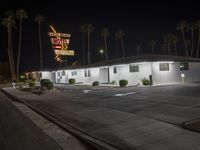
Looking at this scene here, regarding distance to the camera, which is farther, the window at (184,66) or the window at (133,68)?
the window at (184,66)

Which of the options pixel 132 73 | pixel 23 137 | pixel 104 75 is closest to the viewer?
pixel 23 137

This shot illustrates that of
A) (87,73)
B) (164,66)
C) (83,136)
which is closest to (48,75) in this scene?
(87,73)

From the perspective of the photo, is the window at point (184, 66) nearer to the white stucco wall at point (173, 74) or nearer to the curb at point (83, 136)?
the white stucco wall at point (173, 74)

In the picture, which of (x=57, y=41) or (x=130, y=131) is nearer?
(x=130, y=131)

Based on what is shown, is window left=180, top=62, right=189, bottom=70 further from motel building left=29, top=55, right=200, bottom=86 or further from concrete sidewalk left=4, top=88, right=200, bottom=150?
concrete sidewalk left=4, top=88, right=200, bottom=150

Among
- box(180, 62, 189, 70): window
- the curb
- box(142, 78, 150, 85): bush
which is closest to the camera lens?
the curb

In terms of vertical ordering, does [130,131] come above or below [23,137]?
above

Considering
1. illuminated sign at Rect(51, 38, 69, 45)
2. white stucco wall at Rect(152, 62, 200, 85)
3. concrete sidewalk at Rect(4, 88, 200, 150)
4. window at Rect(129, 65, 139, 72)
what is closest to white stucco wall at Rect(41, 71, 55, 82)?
illuminated sign at Rect(51, 38, 69, 45)

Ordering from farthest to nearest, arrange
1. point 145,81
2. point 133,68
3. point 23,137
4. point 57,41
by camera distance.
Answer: point 57,41
point 133,68
point 145,81
point 23,137

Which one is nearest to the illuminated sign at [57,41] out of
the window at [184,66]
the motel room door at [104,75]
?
the motel room door at [104,75]

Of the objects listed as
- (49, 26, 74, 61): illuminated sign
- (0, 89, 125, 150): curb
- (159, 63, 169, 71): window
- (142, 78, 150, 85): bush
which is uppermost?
(49, 26, 74, 61): illuminated sign

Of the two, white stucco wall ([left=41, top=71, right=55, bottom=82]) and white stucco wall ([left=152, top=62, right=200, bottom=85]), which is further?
white stucco wall ([left=41, top=71, right=55, bottom=82])

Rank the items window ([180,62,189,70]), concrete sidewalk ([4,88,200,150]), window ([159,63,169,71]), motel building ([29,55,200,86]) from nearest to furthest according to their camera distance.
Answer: concrete sidewalk ([4,88,200,150])
motel building ([29,55,200,86])
window ([159,63,169,71])
window ([180,62,189,70])

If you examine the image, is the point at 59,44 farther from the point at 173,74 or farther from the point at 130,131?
the point at 130,131
